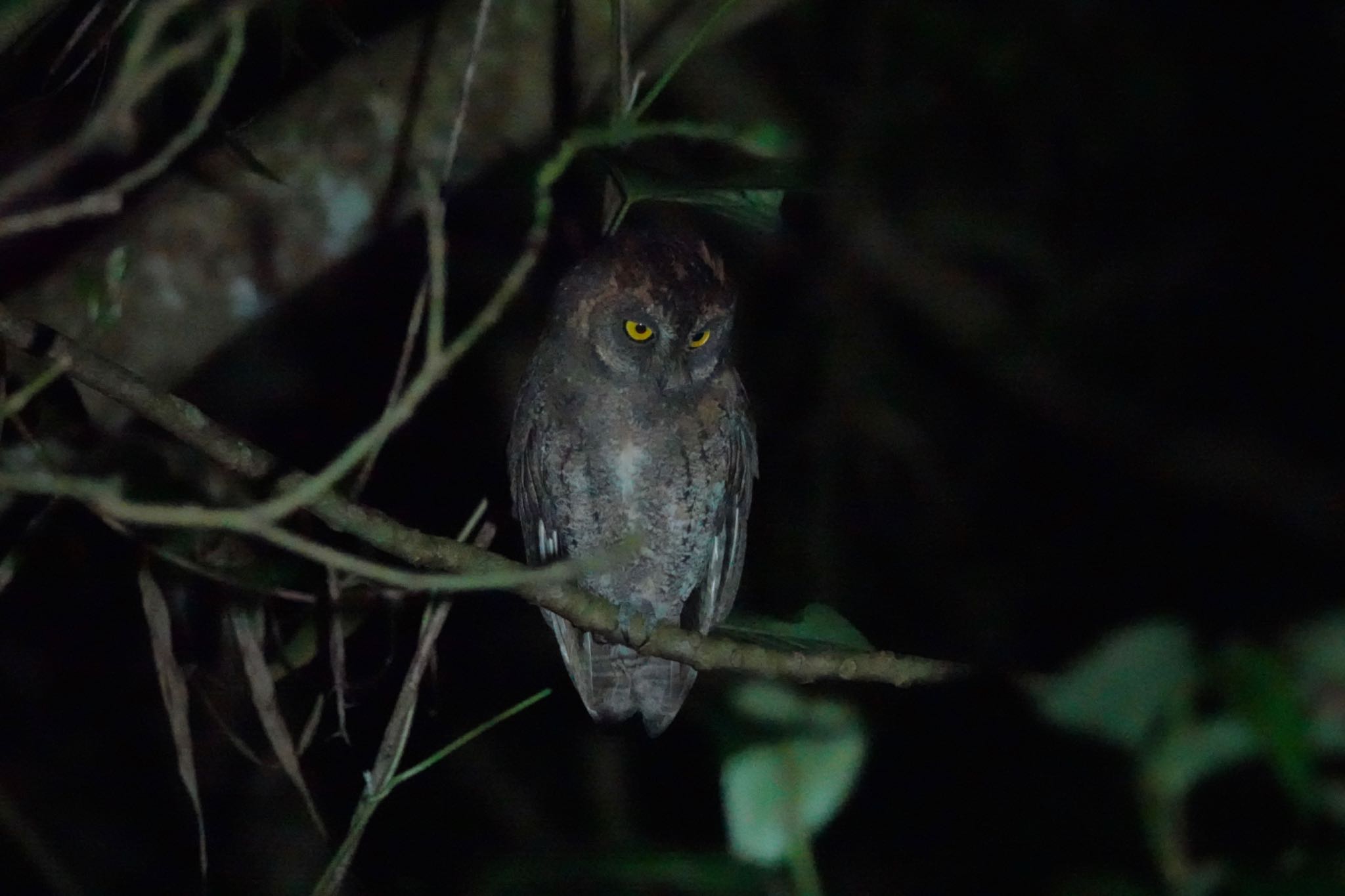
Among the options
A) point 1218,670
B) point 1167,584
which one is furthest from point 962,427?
point 1218,670

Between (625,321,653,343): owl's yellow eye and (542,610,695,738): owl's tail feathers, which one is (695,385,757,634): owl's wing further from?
(625,321,653,343): owl's yellow eye

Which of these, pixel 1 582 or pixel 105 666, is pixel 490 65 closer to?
pixel 1 582

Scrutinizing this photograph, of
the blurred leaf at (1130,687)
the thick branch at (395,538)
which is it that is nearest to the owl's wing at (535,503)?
the thick branch at (395,538)

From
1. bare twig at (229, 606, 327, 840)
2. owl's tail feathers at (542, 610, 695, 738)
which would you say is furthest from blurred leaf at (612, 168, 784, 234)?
owl's tail feathers at (542, 610, 695, 738)

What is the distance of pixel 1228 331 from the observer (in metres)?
4.55

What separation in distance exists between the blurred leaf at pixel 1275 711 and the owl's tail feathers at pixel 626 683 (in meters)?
2.40

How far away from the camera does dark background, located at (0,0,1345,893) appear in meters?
3.88

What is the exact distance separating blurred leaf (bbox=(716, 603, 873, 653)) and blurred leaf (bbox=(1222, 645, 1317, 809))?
132cm

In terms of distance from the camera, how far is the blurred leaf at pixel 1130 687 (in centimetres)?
70

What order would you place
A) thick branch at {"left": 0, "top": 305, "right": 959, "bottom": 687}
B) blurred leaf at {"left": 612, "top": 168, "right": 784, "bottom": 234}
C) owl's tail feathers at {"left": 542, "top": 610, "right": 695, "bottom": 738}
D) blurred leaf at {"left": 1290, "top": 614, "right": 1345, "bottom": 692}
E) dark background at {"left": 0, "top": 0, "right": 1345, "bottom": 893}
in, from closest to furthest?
blurred leaf at {"left": 1290, "top": 614, "right": 1345, "bottom": 692}, thick branch at {"left": 0, "top": 305, "right": 959, "bottom": 687}, blurred leaf at {"left": 612, "top": 168, "right": 784, "bottom": 234}, owl's tail feathers at {"left": 542, "top": 610, "right": 695, "bottom": 738}, dark background at {"left": 0, "top": 0, "right": 1345, "bottom": 893}

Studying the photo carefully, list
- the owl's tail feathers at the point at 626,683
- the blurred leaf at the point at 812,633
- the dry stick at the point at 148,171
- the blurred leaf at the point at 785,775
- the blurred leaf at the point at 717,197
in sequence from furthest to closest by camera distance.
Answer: the owl's tail feathers at the point at 626,683
the blurred leaf at the point at 812,633
the blurred leaf at the point at 717,197
the dry stick at the point at 148,171
the blurred leaf at the point at 785,775

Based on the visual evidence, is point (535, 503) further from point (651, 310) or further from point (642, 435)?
point (651, 310)

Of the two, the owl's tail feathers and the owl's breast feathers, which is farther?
the owl's tail feathers

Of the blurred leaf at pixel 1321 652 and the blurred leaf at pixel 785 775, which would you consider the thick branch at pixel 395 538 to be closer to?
the blurred leaf at pixel 785 775
